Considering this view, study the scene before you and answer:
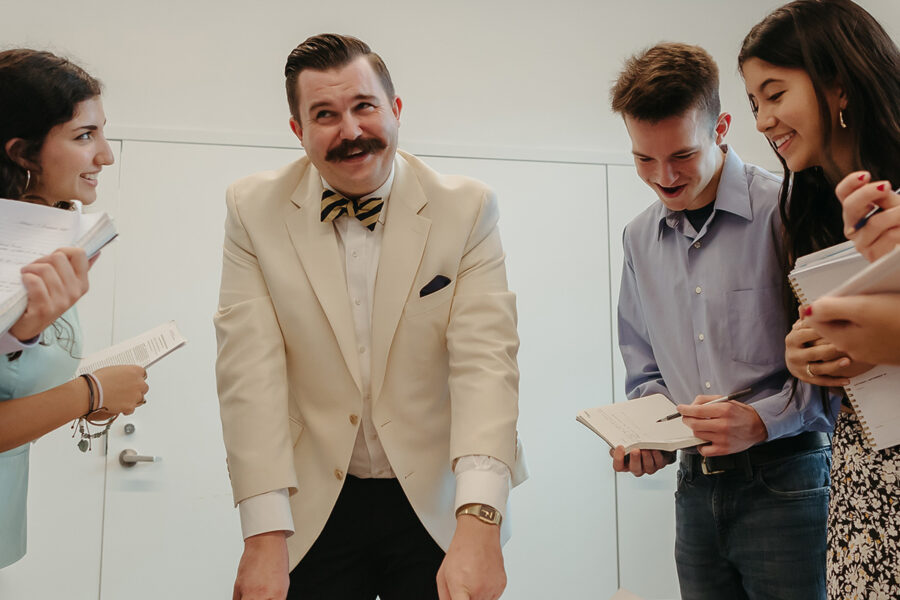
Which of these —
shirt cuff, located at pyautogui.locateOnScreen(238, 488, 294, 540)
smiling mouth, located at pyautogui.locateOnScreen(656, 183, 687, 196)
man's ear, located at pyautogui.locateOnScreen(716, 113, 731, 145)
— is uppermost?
man's ear, located at pyautogui.locateOnScreen(716, 113, 731, 145)

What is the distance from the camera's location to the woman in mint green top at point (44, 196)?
1.62 metres

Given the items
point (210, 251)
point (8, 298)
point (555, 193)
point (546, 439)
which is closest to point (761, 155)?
point (555, 193)

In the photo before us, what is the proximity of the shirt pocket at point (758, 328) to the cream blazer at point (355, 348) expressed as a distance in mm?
510

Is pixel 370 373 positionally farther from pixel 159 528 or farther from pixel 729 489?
pixel 159 528

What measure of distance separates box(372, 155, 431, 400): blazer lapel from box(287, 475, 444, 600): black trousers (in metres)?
0.21

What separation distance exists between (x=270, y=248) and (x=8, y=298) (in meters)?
0.51

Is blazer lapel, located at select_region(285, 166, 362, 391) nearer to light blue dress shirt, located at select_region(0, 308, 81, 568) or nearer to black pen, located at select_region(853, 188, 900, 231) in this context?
light blue dress shirt, located at select_region(0, 308, 81, 568)

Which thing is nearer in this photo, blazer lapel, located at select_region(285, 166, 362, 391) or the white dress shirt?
the white dress shirt

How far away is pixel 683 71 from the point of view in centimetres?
186

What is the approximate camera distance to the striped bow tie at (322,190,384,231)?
1.66 meters

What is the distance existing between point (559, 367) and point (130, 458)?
5.85 feet

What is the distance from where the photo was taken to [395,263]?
1639 mm

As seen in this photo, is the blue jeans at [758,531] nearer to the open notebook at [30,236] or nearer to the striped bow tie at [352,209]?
the striped bow tie at [352,209]

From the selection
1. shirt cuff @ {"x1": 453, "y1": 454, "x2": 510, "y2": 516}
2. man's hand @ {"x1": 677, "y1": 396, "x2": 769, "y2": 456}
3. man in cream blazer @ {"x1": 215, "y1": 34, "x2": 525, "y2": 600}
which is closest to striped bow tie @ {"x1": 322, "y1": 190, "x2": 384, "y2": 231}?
man in cream blazer @ {"x1": 215, "y1": 34, "x2": 525, "y2": 600}
